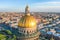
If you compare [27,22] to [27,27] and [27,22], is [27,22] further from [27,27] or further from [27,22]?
[27,27]

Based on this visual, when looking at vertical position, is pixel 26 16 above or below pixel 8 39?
above

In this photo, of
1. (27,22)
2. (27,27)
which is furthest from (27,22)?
(27,27)

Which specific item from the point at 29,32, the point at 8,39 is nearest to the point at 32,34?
the point at 29,32

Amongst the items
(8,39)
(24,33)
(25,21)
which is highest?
(25,21)

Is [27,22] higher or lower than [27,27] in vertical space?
higher

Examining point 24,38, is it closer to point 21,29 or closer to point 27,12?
point 21,29

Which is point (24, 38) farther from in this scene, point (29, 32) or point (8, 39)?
point (8, 39)

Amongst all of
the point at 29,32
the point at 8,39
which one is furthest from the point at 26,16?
the point at 8,39

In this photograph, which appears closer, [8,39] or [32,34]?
[32,34]

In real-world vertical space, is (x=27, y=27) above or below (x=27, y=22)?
below
